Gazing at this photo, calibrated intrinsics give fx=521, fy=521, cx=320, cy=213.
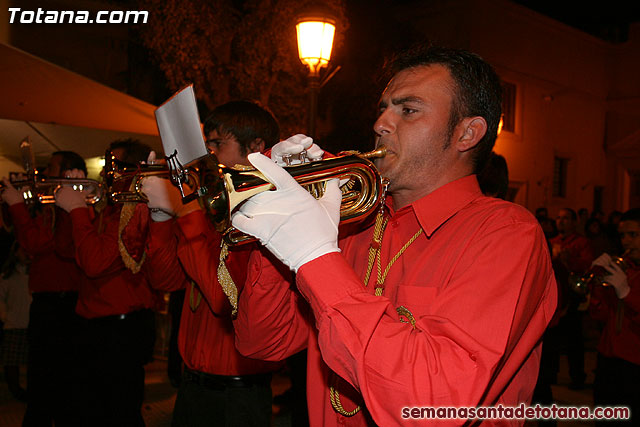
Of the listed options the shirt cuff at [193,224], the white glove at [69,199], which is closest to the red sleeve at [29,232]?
the white glove at [69,199]

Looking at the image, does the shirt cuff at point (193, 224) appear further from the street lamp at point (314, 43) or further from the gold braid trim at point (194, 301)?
the street lamp at point (314, 43)

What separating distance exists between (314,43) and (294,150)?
179 inches

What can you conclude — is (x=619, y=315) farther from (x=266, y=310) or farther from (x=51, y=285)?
(x=51, y=285)

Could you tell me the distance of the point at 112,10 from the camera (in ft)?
30.9

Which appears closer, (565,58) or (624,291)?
(624,291)

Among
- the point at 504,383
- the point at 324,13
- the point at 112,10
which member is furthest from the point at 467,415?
the point at 112,10

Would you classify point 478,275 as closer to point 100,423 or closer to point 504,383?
point 504,383

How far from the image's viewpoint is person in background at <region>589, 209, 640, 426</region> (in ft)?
14.1

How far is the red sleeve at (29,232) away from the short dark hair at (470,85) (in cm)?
422

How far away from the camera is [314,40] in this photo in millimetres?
6055

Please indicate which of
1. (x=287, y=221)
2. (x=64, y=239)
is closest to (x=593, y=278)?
(x=287, y=221)

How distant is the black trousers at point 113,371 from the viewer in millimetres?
3914

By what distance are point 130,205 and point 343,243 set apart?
2302mm

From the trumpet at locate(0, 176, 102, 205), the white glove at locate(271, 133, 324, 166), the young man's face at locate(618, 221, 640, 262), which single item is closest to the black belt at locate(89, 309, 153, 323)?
the trumpet at locate(0, 176, 102, 205)
